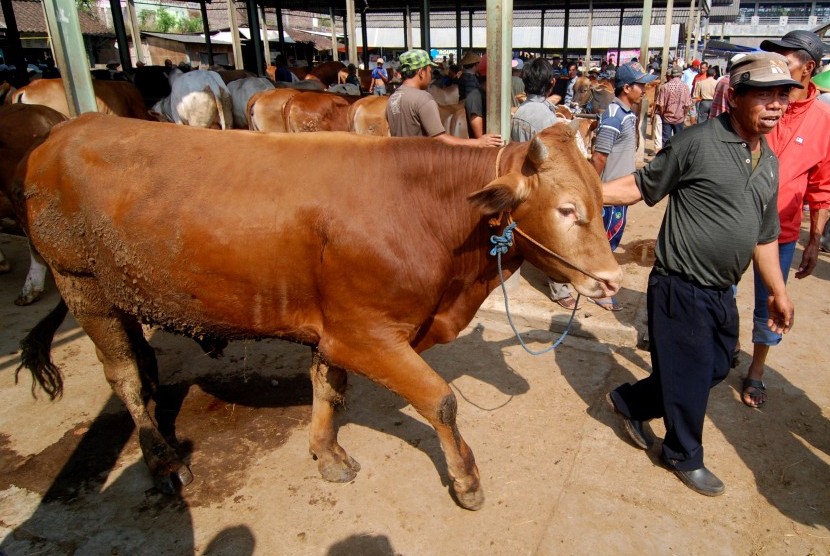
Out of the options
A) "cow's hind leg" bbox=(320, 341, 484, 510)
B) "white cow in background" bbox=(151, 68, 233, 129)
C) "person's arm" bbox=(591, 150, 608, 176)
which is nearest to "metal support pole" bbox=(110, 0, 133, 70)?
"white cow in background" bbox=(151, 68, 233, 129)

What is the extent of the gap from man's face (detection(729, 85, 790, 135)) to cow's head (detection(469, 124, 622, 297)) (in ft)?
2.44

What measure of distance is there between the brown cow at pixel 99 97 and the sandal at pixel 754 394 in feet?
26.2

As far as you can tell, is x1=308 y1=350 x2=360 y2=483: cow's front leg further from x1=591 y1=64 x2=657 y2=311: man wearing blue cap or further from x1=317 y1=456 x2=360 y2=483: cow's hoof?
x1=591 y1=64 x2=657 y2=311: man wearing blue cap

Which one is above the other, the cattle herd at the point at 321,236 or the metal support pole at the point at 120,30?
the metal support pole at the point at 120,30

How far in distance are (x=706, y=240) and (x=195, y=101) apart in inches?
363

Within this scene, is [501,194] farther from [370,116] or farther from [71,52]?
[370,116]

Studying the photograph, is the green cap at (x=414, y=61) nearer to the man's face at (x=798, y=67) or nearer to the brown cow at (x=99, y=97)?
the man's face at (x=798, y=67)

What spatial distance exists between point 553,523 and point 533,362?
1.61 metres

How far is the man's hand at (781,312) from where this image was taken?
112 inches

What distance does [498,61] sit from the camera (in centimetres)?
479

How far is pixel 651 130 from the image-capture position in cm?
1591

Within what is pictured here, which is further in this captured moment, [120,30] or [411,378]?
[120,30]

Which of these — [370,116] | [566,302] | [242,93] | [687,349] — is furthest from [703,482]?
[242,93]

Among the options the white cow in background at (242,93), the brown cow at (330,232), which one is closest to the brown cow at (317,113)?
the white cow in background at (242,93)
